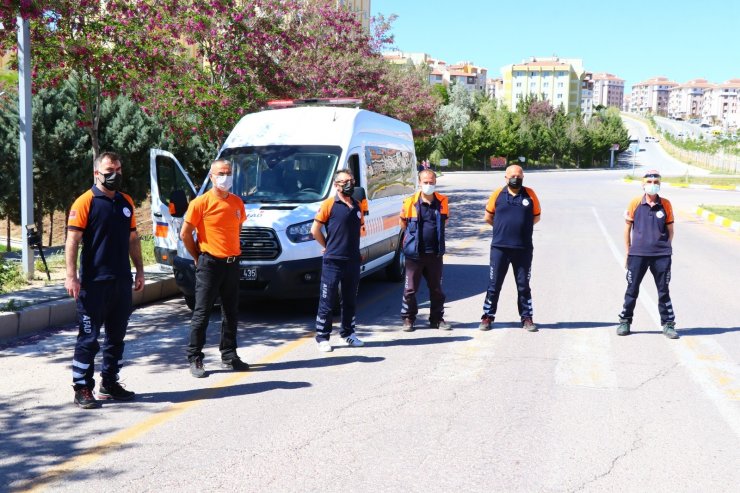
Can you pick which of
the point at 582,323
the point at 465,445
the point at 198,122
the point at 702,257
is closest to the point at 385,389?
the point at 465,445

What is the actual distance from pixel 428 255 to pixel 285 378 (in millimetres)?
2464

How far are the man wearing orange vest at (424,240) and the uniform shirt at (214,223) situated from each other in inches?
93.8

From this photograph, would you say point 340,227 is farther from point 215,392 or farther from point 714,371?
point 714,371

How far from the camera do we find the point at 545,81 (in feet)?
538

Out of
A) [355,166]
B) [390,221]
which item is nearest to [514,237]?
[355,166]

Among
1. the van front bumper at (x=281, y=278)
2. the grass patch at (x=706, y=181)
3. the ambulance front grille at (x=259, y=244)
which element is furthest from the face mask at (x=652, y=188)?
the grass patch at (x=706, y=181)

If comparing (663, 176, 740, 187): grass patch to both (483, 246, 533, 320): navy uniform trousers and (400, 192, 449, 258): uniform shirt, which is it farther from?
(400, 192, 449, 258): uniform shirt

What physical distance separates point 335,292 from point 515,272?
205 centimetres

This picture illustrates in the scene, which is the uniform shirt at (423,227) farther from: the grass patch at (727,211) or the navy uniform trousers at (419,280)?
the grass patch at (727,211)

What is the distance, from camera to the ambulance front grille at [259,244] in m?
8.08

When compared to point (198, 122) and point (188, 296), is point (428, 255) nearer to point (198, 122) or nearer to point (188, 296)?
point (188, 296)

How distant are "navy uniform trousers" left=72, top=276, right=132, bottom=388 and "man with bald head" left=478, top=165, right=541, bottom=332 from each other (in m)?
4.00

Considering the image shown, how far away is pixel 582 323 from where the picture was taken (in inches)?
334

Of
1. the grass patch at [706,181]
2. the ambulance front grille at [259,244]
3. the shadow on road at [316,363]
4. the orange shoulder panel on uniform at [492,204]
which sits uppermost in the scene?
the orange shoulder panel on uniform at [492,204]
